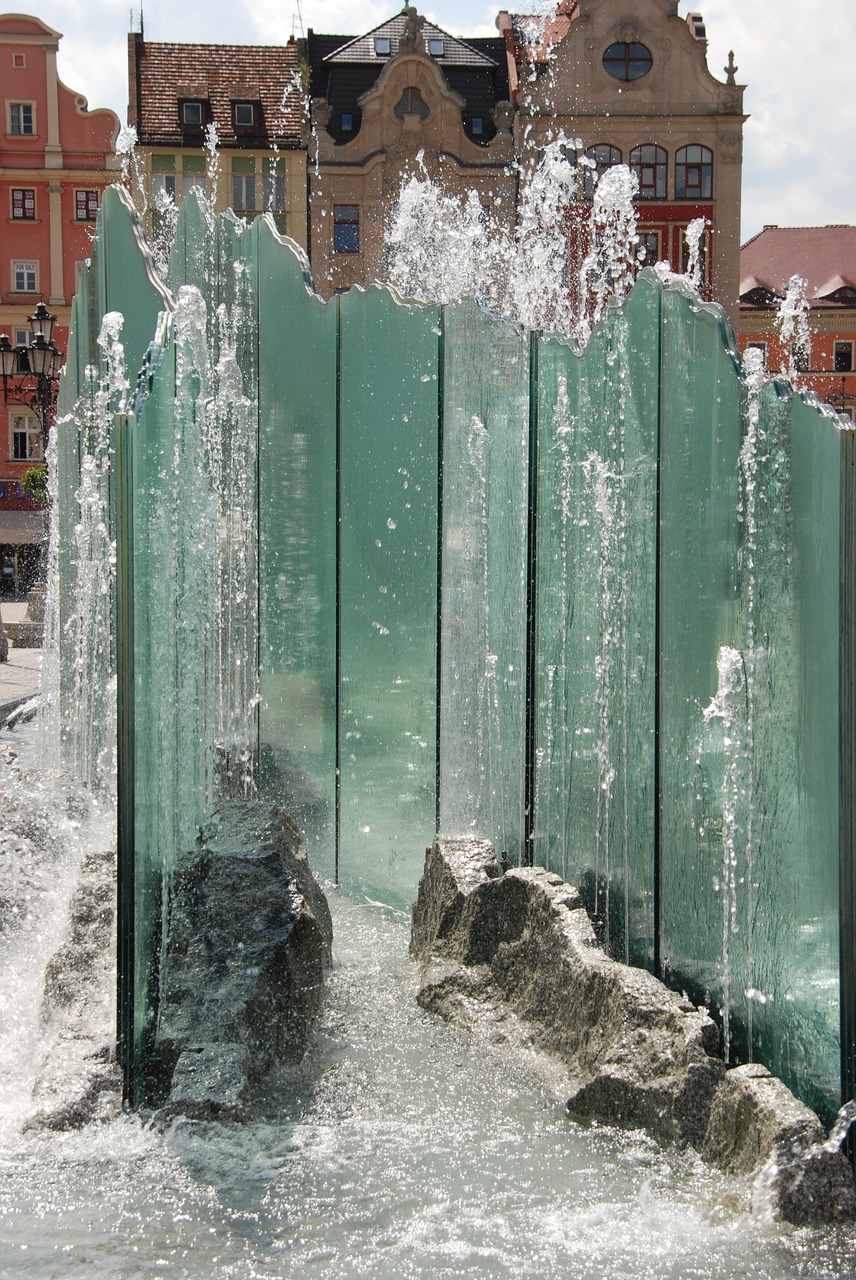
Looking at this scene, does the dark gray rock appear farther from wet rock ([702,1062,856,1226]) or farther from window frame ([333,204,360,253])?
window frame ([333,204,360,253])

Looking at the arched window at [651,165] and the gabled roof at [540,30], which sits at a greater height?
the gabled roof at [540,30]

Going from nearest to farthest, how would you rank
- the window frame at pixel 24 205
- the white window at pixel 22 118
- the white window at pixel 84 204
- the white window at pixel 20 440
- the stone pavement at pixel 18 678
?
the stone pavement at pixel 18 678 < the white window at pixel 20 440 < the white window at pixel 22 118 < the window frame at pixel 24 205 < the white window at pixel 84 204

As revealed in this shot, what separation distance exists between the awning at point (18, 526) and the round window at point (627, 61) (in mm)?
15967

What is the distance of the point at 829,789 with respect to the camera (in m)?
3.85

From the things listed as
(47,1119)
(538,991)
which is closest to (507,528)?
(538,991)

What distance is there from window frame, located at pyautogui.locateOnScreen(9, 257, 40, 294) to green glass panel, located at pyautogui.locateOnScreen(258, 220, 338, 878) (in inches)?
1198

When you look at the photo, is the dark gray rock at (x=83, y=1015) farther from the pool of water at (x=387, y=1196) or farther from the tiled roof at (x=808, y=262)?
the tiled roof at (x=808, y=262)

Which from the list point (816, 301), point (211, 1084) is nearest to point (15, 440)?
point (816, 301)

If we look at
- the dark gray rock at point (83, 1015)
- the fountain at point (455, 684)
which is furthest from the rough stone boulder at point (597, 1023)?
the dark gray rock at point (83, 1015)

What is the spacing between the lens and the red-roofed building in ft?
122

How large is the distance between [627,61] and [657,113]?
134cm

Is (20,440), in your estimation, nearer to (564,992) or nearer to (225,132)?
(225,132)

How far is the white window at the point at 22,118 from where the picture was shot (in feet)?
113

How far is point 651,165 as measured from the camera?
32281 mm
